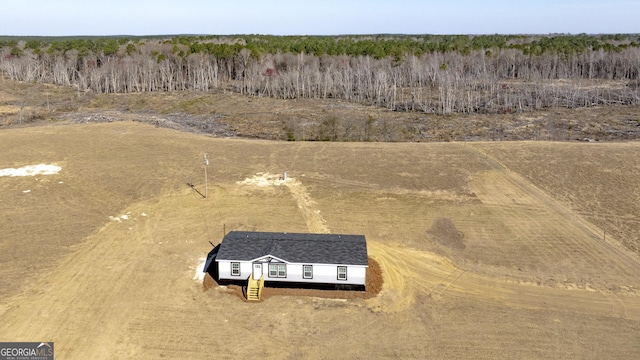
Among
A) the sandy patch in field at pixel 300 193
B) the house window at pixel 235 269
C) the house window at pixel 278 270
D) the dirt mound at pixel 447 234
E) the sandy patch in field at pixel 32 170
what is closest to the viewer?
the house window at pixel 278 270

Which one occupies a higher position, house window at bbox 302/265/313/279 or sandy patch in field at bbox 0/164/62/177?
sandy patch in field at bbox 0/164/62/177

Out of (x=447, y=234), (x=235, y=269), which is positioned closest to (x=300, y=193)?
(x=447, y=234)

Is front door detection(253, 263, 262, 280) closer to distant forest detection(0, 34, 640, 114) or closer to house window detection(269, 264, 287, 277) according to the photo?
house window detection(269, 264, 287, 277)

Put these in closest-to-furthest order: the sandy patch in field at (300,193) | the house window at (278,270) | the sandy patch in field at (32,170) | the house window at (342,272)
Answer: the house window at (342,272)
the house window at (278,270)
the sandy patch in field at (300,193)
the sandy patch in field at (32,170)

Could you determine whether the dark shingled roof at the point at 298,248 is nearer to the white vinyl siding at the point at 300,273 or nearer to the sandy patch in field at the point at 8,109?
the white vinyl siding at the point at 300,273

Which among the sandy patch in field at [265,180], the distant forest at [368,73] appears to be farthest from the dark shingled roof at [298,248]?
the distant forest at [368,73]

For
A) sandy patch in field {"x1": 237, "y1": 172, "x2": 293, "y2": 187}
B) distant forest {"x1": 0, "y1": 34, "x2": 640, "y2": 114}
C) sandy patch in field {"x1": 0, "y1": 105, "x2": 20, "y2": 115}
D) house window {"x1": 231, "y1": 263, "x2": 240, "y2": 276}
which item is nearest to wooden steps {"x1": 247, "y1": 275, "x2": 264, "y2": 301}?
house window {"x1": 231, "y1": 263, "x2": 240, "y2": 276}

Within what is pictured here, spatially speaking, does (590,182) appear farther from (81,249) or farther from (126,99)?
(126,99)
